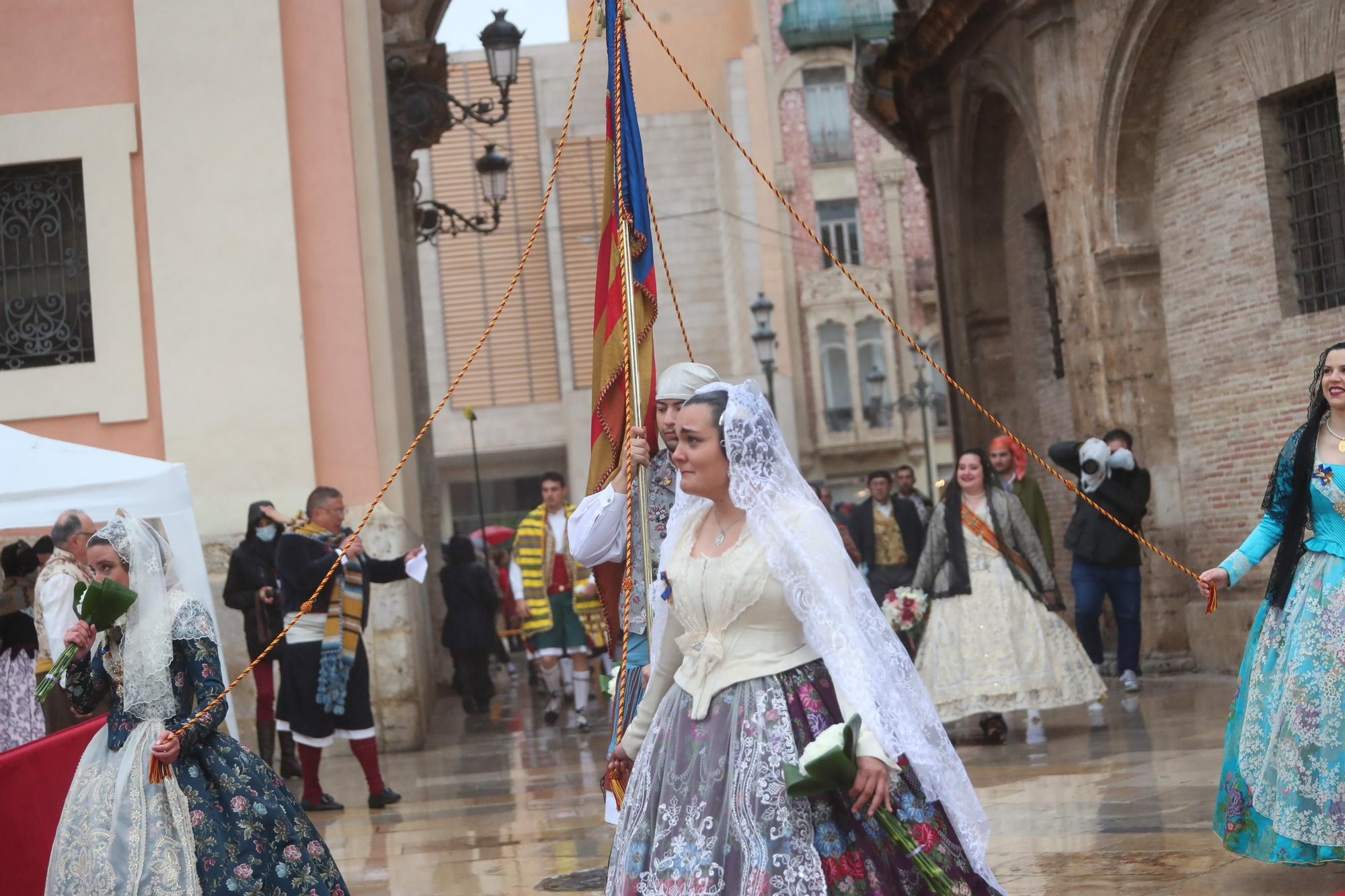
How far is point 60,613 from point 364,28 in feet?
20.6

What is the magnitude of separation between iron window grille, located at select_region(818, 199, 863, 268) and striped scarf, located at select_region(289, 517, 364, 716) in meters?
34.8

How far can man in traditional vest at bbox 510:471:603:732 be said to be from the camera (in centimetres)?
1320

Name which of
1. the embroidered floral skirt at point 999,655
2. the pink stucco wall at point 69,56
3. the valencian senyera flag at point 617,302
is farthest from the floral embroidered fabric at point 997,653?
the pink stucco wall at point 69,56

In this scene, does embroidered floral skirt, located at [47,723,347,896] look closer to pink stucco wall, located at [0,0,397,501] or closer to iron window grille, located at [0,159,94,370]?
pink stucco wall, located at [0,0,397,501]

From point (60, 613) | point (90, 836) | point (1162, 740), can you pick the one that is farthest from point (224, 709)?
point (1162, 740)

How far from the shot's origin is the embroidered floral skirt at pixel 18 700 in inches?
361

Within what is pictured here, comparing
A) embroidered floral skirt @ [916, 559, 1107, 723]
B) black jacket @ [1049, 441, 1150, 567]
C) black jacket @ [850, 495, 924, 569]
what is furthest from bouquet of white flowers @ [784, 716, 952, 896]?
black jacket @ [850, 495, 924, 569]

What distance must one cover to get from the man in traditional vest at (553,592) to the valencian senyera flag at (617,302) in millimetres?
6898

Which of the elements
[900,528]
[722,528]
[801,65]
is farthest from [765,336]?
[801,65]

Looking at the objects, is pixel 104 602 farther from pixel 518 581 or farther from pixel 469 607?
pixel 469 607

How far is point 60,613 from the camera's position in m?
7.96

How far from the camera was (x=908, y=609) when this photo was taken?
9945 mm

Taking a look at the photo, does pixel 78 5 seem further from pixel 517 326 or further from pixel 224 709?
pixel 517 326

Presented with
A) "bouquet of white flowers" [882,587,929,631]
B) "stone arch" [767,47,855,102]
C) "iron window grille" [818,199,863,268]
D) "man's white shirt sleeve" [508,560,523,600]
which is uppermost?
"stone arch" [767,47,855,102]
